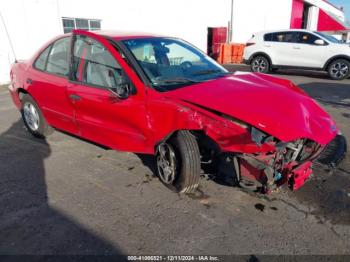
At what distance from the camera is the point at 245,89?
335cm

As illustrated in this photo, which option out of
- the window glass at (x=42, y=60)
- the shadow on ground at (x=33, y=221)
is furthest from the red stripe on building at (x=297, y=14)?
the shadow on ground at (x=33, y=221)

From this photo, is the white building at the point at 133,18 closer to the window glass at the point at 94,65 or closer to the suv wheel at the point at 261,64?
the suv wheel at the point at 261,64

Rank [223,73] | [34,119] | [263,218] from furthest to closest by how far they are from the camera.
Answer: [34,119], [223,73], [263,218]

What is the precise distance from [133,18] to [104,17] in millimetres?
1586

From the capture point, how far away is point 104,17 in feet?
43.1

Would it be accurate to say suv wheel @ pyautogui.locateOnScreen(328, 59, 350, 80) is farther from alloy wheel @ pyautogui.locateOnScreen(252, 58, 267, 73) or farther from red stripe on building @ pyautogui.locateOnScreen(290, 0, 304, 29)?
red stripe on building @ pyautogui.locateOnScreen(290, 0, 304, 29)

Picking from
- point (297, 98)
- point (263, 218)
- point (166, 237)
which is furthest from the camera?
point (297, 98)

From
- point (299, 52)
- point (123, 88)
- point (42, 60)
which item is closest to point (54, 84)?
point (42, 60)

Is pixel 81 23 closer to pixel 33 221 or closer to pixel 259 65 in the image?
pixel 259 65

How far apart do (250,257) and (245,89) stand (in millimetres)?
1677

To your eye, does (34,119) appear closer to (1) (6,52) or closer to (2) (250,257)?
(2) (250,257)

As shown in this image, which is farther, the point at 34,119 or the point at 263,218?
the point at 34,119

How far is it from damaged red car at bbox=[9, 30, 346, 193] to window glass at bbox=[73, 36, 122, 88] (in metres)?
0.01

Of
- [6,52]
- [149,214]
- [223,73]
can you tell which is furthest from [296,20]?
[149,214]
